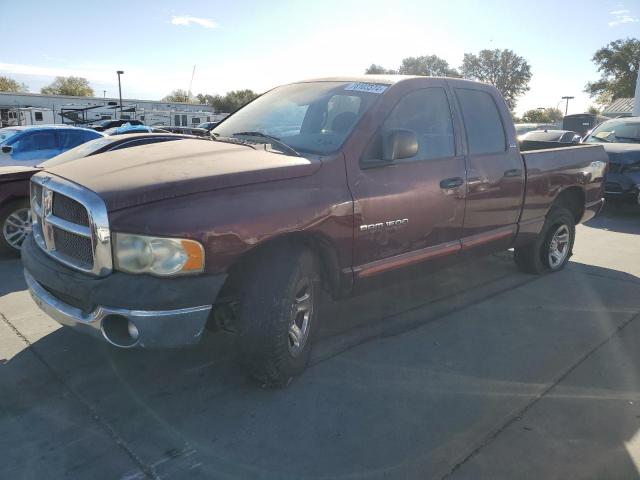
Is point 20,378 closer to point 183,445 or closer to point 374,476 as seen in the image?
point 183,445

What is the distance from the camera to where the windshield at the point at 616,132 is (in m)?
10.6

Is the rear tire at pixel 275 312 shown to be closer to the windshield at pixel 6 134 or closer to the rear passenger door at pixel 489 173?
the rear passenger door at pixel 489 173

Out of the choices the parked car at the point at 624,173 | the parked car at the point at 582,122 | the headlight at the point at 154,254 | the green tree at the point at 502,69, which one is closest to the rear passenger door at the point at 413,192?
the headlight at the point at 154,254

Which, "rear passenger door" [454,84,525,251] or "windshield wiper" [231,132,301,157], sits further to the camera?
"rear passenger door" [454,84,525,251]

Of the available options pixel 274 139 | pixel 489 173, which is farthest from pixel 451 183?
pixel 274 139

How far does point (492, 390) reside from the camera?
10.9 ft

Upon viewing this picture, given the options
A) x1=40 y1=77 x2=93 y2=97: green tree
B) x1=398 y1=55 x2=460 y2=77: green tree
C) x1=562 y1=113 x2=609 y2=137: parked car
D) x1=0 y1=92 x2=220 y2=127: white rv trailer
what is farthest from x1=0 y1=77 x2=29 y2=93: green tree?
x1=562 y1=113 x2=609 y2=137: parked car

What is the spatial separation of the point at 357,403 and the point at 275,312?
0.75 metres

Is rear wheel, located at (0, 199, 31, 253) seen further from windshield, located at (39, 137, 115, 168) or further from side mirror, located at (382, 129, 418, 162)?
side mirror, located at (382, 129, 418, 162)

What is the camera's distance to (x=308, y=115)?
3914 millimetres

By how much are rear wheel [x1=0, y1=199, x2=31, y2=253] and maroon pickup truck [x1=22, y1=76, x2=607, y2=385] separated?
302 cm

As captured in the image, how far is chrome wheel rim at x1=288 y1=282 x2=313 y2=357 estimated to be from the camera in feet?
10.6

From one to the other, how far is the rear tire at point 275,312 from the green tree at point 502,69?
78571 millimetres

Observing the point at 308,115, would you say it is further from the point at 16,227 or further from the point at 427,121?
the point at 16,227
